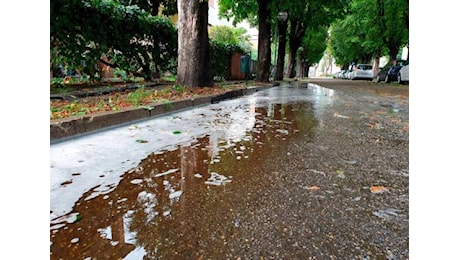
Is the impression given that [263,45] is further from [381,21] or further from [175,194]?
[175,194]

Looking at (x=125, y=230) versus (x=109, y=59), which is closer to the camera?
(x=125, y=230)

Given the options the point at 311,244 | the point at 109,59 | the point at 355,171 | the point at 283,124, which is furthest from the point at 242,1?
the point at 311,244

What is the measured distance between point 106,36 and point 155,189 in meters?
7.01

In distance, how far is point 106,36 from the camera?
7977 millimetres

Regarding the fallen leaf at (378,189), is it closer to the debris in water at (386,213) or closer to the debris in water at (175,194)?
the debris in water at (386,213)

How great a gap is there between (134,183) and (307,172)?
1335 mm

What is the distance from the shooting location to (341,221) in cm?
170

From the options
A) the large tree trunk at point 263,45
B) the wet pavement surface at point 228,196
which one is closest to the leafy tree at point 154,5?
the large tree trunk at point 263,45

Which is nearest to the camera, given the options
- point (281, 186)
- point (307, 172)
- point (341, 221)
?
point (341, 221)

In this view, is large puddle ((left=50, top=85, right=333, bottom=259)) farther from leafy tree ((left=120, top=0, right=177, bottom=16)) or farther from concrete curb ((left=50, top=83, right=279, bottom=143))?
leafy tree ((left=120, top=0, right=177, bottom=16))

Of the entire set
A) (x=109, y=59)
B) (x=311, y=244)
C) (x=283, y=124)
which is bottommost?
(x=311, y=244)

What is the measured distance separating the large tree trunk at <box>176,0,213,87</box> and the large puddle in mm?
4243

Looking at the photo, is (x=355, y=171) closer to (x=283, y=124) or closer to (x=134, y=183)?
(x=134, y=183)

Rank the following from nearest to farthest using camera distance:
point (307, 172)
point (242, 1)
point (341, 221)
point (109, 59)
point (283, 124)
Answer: point (341, 221), point (307, 172), point (283, 124), point (109, 59), point (242, 1)
